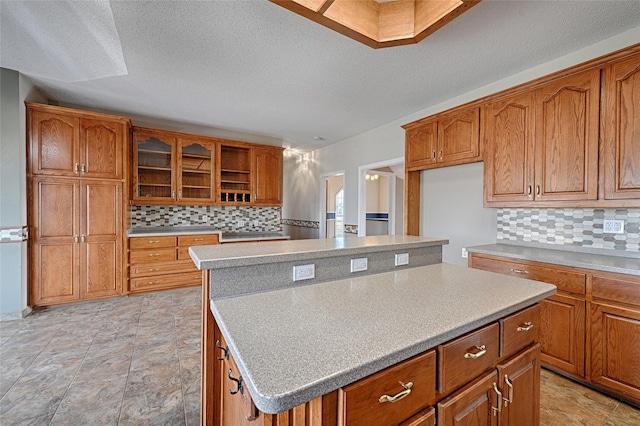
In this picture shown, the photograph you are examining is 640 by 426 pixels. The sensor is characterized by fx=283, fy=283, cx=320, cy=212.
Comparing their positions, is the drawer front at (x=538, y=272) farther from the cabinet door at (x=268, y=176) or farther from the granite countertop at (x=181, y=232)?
the cabinet door at (x=268, y=176)

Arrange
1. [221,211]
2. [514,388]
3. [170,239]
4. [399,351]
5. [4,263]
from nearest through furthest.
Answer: [399,351], [514,388], [4,263], [170,239], [221,211]

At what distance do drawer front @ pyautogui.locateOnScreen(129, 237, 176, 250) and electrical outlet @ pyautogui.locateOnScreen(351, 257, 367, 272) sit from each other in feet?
11.3

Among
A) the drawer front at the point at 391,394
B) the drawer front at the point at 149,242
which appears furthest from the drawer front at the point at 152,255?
the drawer front at the point at 391,394

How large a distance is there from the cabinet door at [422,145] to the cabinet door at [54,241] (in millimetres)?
4121

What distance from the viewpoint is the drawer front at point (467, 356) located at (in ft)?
2.93

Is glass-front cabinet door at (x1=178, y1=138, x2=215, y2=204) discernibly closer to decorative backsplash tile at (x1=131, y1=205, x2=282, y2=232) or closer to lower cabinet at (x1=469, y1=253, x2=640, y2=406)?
decorative backsplash tile at (x1=131, y1=205, x2=282, y2=232)

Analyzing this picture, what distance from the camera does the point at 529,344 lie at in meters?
1.24

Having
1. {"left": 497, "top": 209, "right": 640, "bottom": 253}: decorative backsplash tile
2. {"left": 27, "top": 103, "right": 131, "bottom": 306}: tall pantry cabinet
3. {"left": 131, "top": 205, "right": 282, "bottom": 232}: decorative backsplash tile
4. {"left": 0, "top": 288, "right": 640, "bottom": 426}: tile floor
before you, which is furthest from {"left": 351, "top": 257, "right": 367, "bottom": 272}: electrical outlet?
{"left": 131, "top": 205, "right": 282, "bottom": 232}: decorative backsplash tile

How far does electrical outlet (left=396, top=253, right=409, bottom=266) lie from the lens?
171 cm

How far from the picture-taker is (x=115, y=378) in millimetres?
2033

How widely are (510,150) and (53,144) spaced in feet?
16.2

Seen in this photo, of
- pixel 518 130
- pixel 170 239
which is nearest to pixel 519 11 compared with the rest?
pixel 518 130

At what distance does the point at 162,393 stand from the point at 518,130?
3446 mm

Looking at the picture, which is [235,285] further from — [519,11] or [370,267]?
[519,11]
